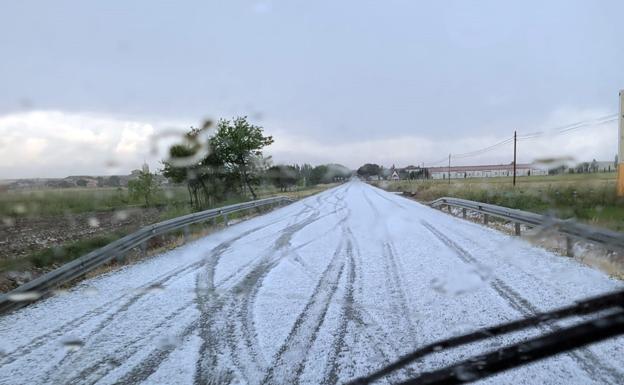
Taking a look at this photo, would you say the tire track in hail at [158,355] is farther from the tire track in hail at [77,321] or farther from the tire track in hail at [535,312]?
the tire track in hail at [535,312]

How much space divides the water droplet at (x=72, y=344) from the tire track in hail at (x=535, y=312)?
452 cm

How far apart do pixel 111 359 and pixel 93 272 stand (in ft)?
16.4

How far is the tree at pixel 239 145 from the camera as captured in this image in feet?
102

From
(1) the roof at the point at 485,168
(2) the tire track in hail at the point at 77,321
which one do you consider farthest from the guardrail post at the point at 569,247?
(1) the roof at the point at 485,168

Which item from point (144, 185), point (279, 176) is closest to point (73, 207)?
point (144, 185)

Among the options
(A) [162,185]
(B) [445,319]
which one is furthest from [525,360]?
(A) [162,185]

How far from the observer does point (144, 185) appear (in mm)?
34250

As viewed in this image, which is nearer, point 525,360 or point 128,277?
point 525,360

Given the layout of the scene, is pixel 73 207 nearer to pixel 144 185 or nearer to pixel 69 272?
pixel 144 185

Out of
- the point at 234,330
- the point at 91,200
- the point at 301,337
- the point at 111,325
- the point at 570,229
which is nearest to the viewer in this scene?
the point at 301,337

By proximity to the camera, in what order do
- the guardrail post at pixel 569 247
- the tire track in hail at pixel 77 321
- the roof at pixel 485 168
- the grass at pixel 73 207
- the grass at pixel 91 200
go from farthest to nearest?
the roof at pixel 485 168 < the grass at pixel 91 200 < the grass at pixel 73 207 < the guardrail post at pixel 569 247 < the tire track in hail at pixel 77 321

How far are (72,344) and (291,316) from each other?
236 centimetres

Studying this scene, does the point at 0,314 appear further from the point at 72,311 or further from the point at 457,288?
the point at 457,288

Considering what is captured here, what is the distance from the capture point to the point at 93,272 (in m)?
8.12
